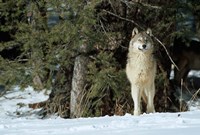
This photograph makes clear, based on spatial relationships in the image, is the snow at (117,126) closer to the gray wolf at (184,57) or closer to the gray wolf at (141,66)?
the gray wolf at (141,66)

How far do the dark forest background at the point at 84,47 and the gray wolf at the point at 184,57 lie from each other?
431cm

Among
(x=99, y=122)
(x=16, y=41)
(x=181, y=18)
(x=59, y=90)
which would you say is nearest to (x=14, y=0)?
(x=16, y=41)

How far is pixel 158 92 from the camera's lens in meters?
12.1

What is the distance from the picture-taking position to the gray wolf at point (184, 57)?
653 inches

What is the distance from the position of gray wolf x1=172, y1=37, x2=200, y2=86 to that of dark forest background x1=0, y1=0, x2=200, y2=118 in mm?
4309

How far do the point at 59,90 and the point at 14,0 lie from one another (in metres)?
2.50

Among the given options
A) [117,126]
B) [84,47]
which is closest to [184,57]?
[84,47]

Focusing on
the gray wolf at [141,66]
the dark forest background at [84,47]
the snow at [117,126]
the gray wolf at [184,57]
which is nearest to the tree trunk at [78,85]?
the dark forest background at [84,47]

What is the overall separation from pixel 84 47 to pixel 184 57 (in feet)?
21.8

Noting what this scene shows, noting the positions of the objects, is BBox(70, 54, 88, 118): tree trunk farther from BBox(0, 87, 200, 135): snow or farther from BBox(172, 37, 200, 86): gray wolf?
BBox(172, 37, 200, 86): gray wolf

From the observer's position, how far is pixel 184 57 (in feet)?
56.2

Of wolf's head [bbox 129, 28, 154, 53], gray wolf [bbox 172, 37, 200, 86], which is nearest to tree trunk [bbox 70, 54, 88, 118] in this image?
wolf's head [bbox 129, 28, 154, 53]

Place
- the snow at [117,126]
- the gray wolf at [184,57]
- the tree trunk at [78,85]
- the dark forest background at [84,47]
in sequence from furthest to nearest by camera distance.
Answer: the gray wolf at [184,57], the tree trunk at [78,85], the dark forest background at [84,47], the snow at [117,126]

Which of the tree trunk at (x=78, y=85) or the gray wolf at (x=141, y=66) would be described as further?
the tree trunk at (x=78, y=85)
